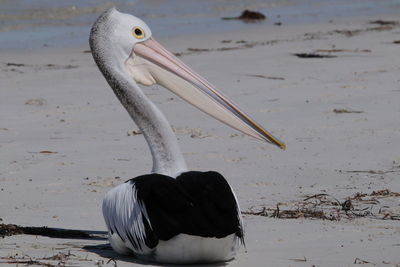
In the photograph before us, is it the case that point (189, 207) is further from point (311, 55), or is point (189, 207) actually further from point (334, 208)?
point (311, 55)

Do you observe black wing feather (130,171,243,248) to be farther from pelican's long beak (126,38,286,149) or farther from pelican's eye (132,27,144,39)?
pelican's eye (132,27,144,39)

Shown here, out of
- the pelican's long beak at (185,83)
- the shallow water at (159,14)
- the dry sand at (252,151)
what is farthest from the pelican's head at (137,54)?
the shallow water at (159,14)

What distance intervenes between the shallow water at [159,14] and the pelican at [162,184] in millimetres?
9182

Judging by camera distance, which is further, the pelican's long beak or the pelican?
the pelican's long beak

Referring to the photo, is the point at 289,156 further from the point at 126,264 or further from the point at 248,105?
the point at 126,264

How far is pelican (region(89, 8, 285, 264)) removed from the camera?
141 inches

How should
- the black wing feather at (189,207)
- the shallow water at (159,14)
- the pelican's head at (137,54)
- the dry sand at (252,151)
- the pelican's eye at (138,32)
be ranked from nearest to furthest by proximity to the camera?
the black wing feather at (189,207) → the dry sand at (252,151) → the pelican's head at (137,54) → the pelican's eye at (138,32) → the shallow water at (159,14)

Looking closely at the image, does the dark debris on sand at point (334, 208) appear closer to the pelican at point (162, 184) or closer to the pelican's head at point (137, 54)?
the pelican at point (162, 184)

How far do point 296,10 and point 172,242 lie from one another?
1656 cm

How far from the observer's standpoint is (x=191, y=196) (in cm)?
359

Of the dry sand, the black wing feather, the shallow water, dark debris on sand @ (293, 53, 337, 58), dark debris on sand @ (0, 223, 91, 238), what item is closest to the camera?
the black wing feather

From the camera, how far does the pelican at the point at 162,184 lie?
141 inches

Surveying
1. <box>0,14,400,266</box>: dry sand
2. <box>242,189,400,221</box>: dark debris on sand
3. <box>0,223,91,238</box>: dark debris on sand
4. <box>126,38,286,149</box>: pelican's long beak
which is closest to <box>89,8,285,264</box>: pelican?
<box>126,38,286,149</box>: pelican's long beak

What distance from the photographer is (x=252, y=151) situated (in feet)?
21.3
